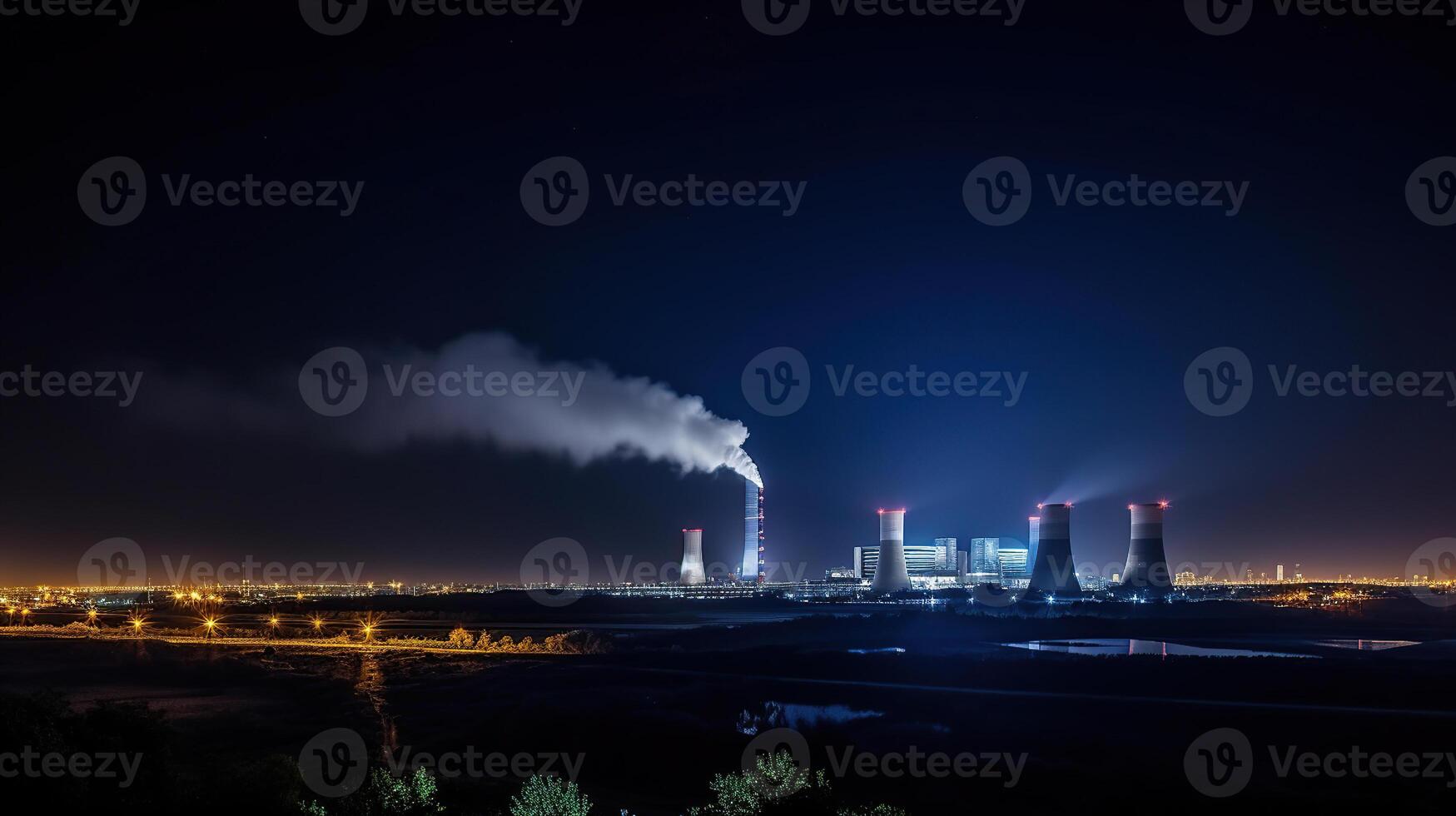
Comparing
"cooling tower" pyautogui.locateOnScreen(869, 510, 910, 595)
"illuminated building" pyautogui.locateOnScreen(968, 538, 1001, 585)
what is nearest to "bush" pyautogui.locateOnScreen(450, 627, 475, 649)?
"cooling tower" pyautogui.locateOnScreen(869, 510, 910, 595)

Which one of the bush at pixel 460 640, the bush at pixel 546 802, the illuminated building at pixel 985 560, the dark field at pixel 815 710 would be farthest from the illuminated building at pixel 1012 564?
the bush at pixel 546 802

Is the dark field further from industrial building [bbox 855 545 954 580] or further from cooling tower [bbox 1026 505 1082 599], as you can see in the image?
industrial building [bbox 855 545 954 580]

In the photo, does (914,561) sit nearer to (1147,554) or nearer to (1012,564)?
(1012,564)

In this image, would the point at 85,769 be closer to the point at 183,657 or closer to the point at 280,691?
the point at 280,691

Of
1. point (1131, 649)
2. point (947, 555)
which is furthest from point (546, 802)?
point (947, 555)

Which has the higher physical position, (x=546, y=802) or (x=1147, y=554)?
(x=1147, y=554)

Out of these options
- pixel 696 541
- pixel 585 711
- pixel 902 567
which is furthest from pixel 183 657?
pixel 696 541
